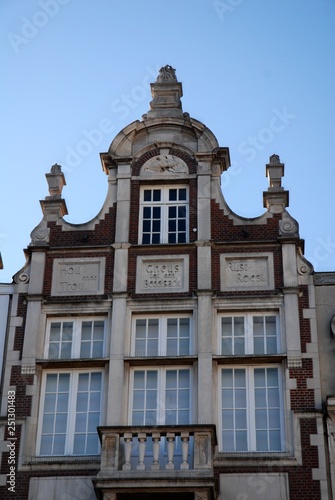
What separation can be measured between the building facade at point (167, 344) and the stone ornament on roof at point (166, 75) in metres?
1.71

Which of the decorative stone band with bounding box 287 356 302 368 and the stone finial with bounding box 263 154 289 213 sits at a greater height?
the stone finial with bounding box 263 154 289 213

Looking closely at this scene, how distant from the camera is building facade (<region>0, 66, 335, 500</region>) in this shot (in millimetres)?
21562

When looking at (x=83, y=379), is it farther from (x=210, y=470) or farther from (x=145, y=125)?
(x=145, y=125)

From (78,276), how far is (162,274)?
6.73 ft

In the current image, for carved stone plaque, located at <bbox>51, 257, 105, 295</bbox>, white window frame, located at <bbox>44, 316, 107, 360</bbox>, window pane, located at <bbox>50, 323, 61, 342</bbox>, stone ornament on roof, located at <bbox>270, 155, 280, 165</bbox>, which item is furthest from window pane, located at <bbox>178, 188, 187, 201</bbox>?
window pane, located at <bbox>50, 323, 61, 342</bbox>

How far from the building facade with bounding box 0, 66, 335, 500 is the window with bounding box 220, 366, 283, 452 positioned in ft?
0.10

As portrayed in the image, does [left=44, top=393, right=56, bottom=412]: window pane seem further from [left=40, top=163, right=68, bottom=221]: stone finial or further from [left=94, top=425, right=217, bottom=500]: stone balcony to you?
[left=40, top=163, right=68, bottom=221]: stone finial

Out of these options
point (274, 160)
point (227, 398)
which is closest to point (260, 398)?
point (227, 398)

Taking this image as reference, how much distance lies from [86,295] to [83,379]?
209 centimetres

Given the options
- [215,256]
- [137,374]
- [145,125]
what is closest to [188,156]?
[145,125]

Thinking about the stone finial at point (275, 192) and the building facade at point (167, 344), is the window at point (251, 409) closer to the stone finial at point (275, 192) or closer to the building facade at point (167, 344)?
the building facade at point (167, 344)

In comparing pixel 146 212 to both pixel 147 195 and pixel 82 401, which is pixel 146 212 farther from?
pixel 82 401

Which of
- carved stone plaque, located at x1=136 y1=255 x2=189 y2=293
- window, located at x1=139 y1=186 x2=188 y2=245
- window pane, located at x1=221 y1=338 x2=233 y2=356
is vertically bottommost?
window pane, located at x1=221 y1=338 x2=233 y2=356

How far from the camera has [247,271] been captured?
24.4 m
